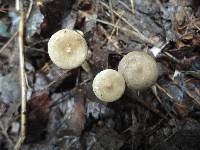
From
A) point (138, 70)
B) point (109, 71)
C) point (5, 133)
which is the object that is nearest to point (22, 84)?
point (5, 133)

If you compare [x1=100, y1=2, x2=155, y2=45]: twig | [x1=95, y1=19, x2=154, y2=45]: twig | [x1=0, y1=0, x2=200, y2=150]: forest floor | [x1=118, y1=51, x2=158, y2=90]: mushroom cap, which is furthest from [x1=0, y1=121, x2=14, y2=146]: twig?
[x1=100, y1=2, x2=155, y2=45]: twig

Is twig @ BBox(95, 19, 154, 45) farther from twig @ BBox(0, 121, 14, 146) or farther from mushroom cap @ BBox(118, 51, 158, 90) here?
twig @ BBox(0, 121, 14, 146)

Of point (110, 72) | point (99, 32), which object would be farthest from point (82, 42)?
point (99, 32)

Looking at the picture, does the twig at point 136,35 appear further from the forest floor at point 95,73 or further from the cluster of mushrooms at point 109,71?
the cluster of mushrooms at point 109,71

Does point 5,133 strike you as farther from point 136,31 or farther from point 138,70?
point 136,31

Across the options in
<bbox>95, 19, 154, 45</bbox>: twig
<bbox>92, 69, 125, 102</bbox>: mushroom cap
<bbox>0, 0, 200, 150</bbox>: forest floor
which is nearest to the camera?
<bbox>92, 69, 125, 102</bbox>: mushroom cap

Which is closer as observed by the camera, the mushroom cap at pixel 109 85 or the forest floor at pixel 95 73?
the mushroom cap at pixel 109 85

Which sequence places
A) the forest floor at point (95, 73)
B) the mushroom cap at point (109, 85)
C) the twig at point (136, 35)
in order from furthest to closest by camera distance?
the twig at point (136, 35) < the forest floor at point (95, 73) < the mushroom cap at point (109, 85)

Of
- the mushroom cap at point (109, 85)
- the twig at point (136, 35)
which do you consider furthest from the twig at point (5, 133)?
the twig at point (136, 35)
